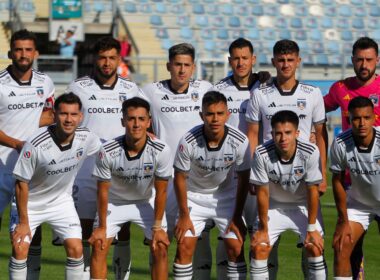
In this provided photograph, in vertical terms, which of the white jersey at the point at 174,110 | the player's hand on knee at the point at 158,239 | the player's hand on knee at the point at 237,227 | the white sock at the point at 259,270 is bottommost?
the white sock at the point at 259,270

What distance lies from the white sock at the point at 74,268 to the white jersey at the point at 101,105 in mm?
1162

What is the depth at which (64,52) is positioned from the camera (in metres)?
22.5

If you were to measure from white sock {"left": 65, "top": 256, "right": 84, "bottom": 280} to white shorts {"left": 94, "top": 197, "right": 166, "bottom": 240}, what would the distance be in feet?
1.10

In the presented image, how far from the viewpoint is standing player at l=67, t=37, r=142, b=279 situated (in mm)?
8664

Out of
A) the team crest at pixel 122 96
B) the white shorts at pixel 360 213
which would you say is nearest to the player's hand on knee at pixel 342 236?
the white shorts at pixel 360 213

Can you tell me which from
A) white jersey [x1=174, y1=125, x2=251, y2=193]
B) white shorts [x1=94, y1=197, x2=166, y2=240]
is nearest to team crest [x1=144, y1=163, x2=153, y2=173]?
white jersey [x1=174, y1=125, x2=251, y2=193]

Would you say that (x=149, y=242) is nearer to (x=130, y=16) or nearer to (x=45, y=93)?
(x=45, y=93)

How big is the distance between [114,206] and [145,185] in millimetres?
317

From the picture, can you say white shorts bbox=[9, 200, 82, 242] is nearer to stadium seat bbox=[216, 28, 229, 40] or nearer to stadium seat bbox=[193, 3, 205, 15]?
stadium seat bbox=[216, 28, 229, 40]

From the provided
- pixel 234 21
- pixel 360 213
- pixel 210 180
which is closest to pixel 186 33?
pixel 234 21

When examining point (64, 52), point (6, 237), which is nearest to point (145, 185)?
point (6, 237)

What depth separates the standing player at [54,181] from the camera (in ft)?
26.1

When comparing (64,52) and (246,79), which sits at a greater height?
(64,52)

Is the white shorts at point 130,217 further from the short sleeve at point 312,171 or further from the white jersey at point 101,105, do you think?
the short sleeve at point 312,171
